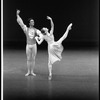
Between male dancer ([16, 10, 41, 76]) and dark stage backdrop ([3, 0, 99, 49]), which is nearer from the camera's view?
male dancer ([16, 10, 41, 76])

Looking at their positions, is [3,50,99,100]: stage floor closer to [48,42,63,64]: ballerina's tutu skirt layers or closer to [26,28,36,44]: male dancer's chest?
[48,42,63,64]: ballerina's tutu skirt layers

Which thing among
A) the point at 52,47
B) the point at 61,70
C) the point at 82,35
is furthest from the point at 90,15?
the point at 52,47

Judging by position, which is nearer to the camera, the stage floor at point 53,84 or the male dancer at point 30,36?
the stage floor at point 53,84

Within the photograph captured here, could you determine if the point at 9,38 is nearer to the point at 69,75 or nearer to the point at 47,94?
the point at 69,75

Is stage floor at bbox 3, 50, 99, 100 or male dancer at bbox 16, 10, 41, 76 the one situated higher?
male dancer at bbox 16, 10, 41, 76

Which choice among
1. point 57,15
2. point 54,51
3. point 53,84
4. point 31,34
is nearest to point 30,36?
point 31,34

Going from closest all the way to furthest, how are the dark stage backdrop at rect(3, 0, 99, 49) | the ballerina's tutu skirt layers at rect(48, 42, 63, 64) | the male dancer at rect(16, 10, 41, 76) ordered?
the ballerina's tutu skirt layers at rect(48, 42, 63, 64)
the male dancer at rect(16, 10, 41, 76)
the dark stage backdrop at rect(3, 0, 99, 49)

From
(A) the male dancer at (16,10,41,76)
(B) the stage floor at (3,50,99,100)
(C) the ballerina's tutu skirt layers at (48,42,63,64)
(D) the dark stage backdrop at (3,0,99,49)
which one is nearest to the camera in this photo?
(B) the stage floor at (3,50,99,100)

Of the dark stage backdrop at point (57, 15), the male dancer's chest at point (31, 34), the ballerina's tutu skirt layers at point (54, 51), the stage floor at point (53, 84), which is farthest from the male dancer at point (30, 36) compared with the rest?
the dark stage backdrop at point (57, 15)

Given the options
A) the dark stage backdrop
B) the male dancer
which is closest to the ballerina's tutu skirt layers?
the male dancer

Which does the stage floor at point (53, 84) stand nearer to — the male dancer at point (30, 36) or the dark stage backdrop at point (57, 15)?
the male dancer at point (30, 36)

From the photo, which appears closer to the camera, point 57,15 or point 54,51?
point 54,51

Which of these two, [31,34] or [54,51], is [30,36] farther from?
[54,51]

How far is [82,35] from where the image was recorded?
1541cm
